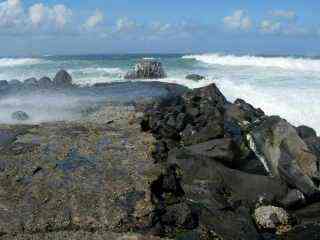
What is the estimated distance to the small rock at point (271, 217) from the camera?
13.8m

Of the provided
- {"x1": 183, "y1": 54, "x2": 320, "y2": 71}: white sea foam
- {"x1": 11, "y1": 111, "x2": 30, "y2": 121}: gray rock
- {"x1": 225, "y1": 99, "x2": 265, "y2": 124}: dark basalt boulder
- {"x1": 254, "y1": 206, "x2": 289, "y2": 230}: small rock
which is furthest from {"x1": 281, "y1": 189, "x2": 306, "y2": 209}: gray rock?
{"x1": 183, "y1": 54, "x2": 320, "y2": 71}: white sea foam

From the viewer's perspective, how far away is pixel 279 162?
16.8 meters

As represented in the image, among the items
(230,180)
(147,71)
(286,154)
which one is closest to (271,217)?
(230,180)

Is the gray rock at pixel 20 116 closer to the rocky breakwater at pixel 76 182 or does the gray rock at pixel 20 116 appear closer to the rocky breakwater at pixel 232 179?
the rocky breakwater at pixel 76 182

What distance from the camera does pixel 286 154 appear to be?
16.9 metres

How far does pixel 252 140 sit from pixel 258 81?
89.7 ft

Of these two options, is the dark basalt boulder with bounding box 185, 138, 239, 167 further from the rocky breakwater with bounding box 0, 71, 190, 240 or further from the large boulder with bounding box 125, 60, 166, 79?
the large boulder with bounding box 125, 60, 166, 79

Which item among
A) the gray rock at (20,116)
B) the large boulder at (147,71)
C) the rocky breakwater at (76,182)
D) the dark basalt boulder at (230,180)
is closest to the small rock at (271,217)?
the dark basalt boulder at (230,180)

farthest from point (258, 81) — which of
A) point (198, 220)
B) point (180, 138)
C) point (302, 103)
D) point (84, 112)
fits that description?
point (198, 220)

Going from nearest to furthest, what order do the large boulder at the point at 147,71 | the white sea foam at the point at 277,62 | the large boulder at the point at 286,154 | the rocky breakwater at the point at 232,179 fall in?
the rocky breakwater at the point at 232,179 → the large boulder at the point at 286,154 → the large boulder at the point at 147,71 → the white sea foam at the point at 277,62

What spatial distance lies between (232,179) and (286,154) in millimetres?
2346

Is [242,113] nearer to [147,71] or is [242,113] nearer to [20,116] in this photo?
[20,116]

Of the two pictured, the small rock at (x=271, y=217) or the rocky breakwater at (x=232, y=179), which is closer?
the rocky breakwater at (x=232, y=179)

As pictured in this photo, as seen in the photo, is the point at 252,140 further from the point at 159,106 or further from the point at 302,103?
the point at 302,103
